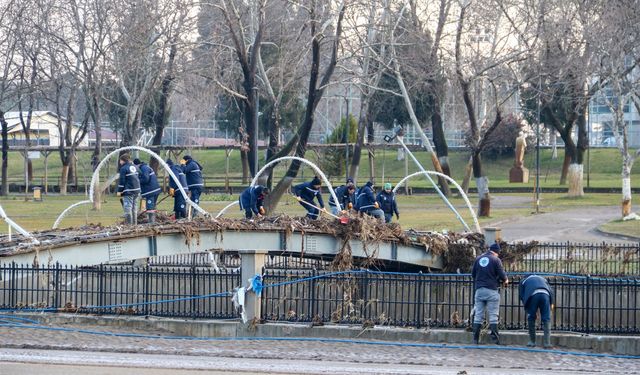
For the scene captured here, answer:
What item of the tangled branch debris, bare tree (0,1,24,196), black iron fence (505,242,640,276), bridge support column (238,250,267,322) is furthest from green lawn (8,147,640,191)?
bridge support column (238,250,267,322)

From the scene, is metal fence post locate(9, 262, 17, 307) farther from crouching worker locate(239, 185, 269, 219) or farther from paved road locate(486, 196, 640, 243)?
paved road locate(486, 196, 640, 243)

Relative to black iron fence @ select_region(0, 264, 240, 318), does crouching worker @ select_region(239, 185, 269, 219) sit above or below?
above

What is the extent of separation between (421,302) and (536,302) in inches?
99.2

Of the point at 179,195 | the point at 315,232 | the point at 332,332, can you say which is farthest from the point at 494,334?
the point at 179,195

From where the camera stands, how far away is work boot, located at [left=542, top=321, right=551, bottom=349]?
18391mm

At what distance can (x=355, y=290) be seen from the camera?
20906 millimetres

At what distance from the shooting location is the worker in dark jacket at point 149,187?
26875 millimetres

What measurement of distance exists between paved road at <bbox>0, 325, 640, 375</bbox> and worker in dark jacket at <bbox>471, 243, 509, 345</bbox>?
0.54 meters

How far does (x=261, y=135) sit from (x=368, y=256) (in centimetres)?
6348

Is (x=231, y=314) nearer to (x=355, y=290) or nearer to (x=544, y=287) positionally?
(x=355, y=290)

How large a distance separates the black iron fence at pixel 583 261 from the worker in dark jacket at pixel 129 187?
9433 mm

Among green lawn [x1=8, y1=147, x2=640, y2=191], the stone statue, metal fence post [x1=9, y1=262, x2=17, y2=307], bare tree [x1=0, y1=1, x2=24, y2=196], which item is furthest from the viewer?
green lawn [x1=8, y1=147, x2=640, y2=191]

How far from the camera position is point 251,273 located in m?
20.1

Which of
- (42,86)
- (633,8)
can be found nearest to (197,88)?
(42,86)
